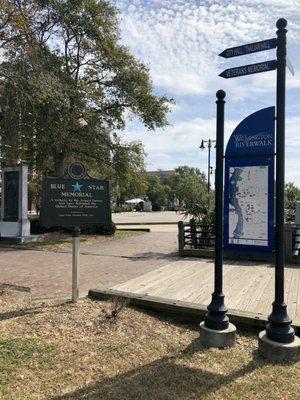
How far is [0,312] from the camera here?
18.3 feet

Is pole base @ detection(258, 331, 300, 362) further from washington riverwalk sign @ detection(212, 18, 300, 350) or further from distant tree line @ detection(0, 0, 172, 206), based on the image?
distant tree line @ detection(0, 0, 172, 206)

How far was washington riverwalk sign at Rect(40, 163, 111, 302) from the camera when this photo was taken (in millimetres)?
5976

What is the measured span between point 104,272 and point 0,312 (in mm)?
4082

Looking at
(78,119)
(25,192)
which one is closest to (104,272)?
(25,192)

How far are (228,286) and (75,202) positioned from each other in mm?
3204

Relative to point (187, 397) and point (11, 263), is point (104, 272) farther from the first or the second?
point (187, 397)

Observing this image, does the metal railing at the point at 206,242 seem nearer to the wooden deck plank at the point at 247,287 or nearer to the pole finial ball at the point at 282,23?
the wooden deck plank at the point at 247,287

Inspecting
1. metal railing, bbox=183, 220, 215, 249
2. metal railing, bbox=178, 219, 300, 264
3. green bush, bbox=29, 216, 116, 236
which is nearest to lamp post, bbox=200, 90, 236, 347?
metal railing, bbox=178, 219, 300, 264

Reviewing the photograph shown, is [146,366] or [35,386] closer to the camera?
[35,386]

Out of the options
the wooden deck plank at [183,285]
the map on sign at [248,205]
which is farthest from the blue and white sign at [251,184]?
the wooden deck plank at [183,285]

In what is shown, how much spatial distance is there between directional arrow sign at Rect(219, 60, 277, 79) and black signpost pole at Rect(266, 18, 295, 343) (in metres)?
0.12

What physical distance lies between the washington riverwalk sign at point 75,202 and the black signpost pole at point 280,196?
2.72 meters

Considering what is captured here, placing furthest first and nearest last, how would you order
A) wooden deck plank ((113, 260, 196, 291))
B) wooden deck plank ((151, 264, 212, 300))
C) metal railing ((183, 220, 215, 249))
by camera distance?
metal railing ((183, 220, 215, 249)) → wooden deck plank ((113, 260, 196, 291)) → wooden deck plank ((151, 264, 212, 300))

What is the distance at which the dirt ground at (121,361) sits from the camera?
3613 mm
